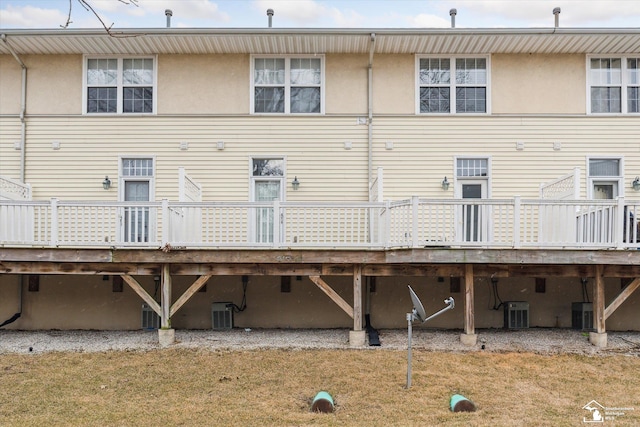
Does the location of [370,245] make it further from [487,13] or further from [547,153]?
[487,13]

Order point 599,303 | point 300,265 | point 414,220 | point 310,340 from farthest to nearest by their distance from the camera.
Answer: point 310,340, point 300,265, point 599,303, point 414,220

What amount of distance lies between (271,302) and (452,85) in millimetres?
6140

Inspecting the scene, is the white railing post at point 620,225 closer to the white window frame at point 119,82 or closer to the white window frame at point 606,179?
the white window frame at point 606,179

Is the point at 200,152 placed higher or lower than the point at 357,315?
higher

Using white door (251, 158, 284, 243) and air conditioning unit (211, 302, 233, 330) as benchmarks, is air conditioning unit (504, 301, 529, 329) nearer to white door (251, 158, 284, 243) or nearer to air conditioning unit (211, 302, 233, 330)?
white door (251, 158, 284, 243)

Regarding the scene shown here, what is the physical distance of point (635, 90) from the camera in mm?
10688

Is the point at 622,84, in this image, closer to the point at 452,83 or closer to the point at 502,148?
the point at 502,148

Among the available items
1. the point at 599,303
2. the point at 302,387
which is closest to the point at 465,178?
the point at 599,303

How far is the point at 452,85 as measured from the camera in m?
10.8

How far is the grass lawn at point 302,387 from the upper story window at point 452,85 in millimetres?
5288

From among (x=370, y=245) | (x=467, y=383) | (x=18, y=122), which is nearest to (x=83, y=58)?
(x=18, y=122)

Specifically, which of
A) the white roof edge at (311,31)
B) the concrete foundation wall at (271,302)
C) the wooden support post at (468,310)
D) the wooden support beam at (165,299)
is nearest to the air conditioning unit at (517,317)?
the concrete foundation wall at (271,302)

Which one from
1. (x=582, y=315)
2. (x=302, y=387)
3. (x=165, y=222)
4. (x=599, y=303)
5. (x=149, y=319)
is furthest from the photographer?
(x=149, y=319)

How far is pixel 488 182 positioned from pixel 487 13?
620 centimetres
